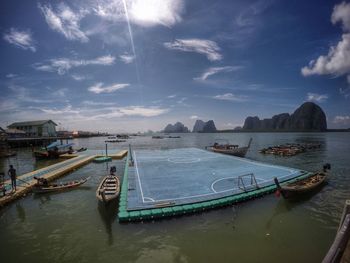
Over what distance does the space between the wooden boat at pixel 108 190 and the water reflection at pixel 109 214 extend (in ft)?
1.40

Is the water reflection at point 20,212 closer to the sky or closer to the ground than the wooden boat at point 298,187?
closer to the ground

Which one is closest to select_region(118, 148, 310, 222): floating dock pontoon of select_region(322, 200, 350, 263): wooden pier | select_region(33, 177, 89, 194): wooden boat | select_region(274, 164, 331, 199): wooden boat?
select_region(274, 164, 331, 199): wooden boat

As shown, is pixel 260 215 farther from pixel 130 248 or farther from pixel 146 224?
pixel 130 248

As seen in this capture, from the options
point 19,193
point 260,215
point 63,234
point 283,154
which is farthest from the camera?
point 283,154

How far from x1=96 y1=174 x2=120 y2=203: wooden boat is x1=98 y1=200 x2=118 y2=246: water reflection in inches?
16.8

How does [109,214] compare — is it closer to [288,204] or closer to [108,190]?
[108,190]

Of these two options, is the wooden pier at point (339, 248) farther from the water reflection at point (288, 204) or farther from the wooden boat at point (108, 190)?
the wooden boat at point (108, 190)

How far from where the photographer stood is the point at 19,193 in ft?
61.0

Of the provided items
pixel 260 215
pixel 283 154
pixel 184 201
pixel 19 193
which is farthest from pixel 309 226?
pixel 283 154

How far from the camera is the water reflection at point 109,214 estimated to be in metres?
12.6

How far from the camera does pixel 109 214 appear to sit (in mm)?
14461

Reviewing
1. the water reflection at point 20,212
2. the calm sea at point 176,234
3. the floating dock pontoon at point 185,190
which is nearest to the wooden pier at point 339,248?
the calm sea at point 176,234

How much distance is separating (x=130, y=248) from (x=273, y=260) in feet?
22.9

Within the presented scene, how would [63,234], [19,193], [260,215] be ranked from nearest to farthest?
[63,234] → [260,215] → [19,193]
